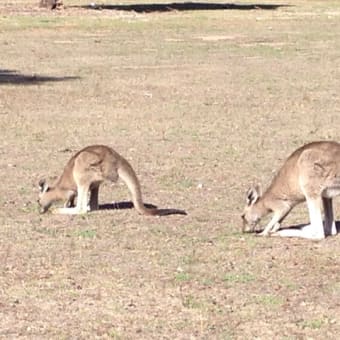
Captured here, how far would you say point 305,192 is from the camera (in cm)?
946

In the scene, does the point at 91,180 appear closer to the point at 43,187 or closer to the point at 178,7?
the point at 43,187

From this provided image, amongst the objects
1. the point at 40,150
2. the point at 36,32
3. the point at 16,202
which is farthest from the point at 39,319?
the point at 36,32

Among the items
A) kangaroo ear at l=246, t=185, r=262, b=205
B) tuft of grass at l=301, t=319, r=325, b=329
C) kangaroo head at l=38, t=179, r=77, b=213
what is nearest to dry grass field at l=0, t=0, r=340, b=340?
tuft of grass at l=301, t=319, r=325, b=329

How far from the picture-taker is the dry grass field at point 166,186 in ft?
25.6

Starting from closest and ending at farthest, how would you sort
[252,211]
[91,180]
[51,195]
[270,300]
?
1. [270,300]
2. [252,211]
3. [91,180]
4. [51,195]

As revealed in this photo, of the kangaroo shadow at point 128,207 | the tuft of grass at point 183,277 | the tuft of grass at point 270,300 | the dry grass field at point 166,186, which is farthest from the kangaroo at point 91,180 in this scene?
the tuft of grass at point 270,300

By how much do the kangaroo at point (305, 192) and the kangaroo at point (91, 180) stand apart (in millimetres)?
1037

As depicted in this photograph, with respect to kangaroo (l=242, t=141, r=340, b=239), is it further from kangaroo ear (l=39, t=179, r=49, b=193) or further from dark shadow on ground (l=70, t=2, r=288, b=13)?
dark shadow on ground (l=70, t=2, r=288, b=13)

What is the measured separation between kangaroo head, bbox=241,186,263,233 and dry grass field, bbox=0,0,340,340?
15 centimetres

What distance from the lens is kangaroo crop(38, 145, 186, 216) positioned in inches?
417

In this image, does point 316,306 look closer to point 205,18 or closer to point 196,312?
point 196,312

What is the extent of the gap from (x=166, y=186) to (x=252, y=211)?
8.49 feet

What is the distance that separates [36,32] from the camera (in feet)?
115

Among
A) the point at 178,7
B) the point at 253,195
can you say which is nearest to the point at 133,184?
the point at 253,195
